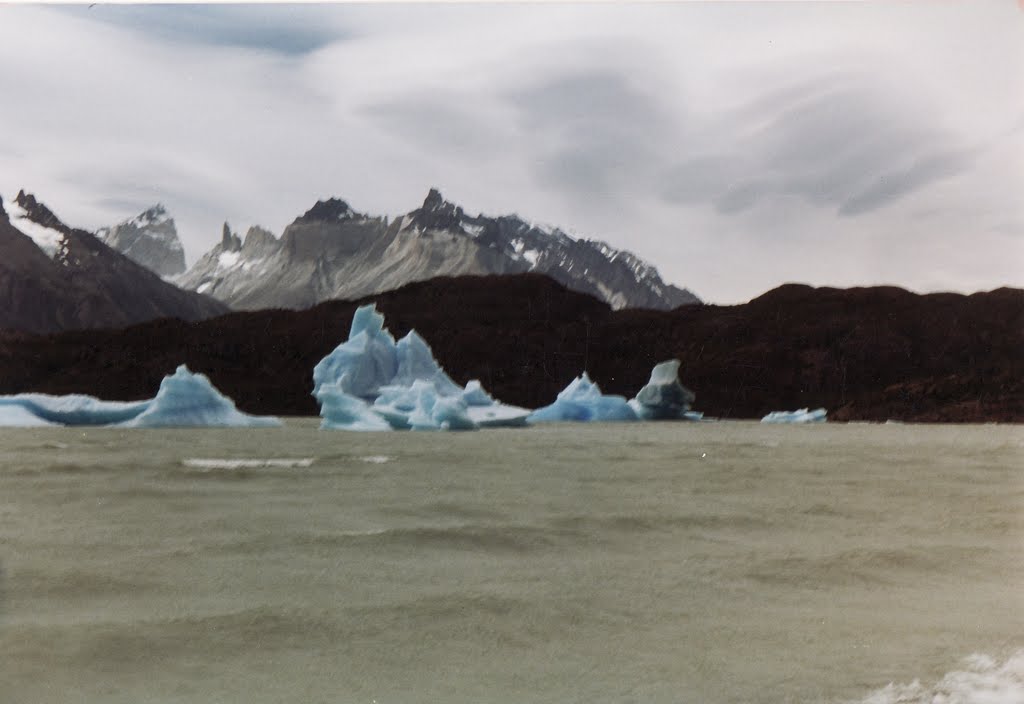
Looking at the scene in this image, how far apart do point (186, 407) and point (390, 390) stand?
3871 mm

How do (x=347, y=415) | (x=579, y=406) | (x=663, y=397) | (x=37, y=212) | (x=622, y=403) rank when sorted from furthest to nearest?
(x=663, y=397) < (x=622, y=403) < (x=579, y=406) < (x=347, y=415) < (x=37, y=212)

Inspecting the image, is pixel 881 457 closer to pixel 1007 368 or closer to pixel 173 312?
pixel 1007 368

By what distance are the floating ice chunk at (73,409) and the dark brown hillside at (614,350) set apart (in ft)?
0.94

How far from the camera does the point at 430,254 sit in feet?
32.0

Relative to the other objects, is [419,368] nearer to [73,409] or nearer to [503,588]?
[73,409]

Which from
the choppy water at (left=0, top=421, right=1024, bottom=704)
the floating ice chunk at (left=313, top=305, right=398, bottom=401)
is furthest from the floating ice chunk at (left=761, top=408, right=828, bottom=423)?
the choppy water at (left=0, top=421, right=1024, bottom=704)

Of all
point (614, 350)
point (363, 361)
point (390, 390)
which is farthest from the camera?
point (614, 350)

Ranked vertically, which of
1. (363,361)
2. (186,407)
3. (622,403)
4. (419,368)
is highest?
(363,361)

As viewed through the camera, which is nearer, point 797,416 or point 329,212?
point 329,212

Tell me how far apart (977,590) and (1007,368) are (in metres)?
8.70

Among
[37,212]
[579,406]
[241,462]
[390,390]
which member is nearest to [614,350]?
[579,406]

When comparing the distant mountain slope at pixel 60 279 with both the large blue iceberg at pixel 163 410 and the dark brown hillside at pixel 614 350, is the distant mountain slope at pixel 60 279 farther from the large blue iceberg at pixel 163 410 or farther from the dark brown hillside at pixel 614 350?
the large blue iceberg at pixel 163 410

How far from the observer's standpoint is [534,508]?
19.7ft

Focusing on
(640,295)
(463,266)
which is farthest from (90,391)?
(640,295)
